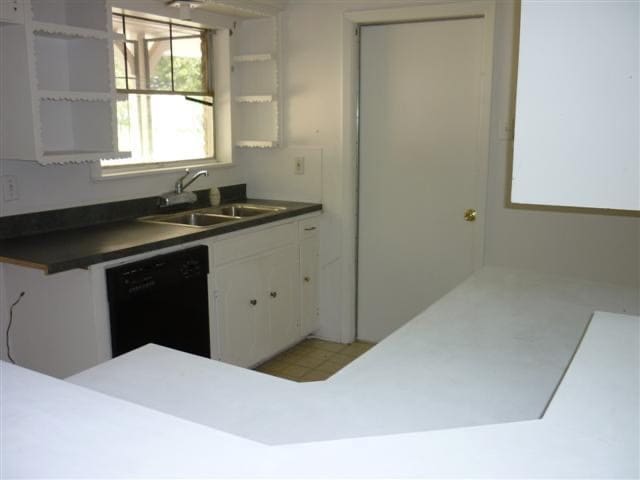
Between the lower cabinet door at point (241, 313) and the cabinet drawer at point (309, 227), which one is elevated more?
the cabinet drawer at point (309, 227)

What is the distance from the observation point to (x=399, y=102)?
12.6ft

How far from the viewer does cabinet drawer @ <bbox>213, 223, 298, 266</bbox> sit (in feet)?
10.5

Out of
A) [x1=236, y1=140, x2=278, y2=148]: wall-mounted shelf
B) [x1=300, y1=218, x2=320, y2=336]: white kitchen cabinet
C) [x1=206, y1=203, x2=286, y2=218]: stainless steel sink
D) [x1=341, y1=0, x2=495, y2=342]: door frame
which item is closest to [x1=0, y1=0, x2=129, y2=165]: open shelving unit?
[x1=206, y1=203, x2=286, y2=218]: stainless steel sink

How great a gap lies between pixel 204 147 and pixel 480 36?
1.86 metres

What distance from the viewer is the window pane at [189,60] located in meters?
3.79

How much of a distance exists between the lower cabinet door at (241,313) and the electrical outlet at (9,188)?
0.98 metres

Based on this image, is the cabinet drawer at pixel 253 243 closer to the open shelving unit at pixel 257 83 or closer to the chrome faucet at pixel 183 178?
the chrome faucet at pixel 183 178

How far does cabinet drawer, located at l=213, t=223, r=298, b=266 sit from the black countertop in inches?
2.7

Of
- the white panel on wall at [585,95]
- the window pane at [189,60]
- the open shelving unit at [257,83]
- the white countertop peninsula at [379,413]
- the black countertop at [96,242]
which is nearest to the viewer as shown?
the white countertop peninsula at [379,413]

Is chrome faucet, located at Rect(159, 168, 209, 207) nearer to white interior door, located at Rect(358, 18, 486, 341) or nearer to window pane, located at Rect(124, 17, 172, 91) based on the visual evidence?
window pane, located at Rect(124, 17, 172, 91)

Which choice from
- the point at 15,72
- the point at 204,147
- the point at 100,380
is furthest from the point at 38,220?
the point at 100,380

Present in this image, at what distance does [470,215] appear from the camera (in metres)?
3.68

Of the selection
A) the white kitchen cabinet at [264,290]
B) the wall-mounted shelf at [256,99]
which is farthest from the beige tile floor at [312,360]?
the wall-mounted shelf at [256,99]

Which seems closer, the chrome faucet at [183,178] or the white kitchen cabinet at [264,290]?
the white kitchen cabinet at [264,290]
